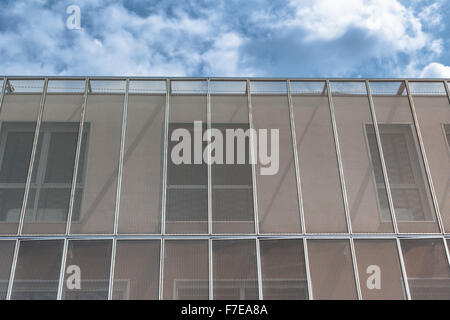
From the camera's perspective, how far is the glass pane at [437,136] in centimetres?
733

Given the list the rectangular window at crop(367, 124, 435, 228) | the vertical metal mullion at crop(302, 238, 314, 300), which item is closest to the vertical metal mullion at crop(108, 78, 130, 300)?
the vertical metal mullion at crop(302, 238, 314, 300)

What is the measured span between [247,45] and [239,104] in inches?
165

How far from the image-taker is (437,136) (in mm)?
7945

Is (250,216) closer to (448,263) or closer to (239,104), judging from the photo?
(239,104)

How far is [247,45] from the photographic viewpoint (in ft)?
38.3

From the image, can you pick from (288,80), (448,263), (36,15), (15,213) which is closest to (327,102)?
(288,80)

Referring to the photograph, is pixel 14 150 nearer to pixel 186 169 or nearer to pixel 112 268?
→ pixel 112 268

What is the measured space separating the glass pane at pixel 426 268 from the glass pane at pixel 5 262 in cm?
706

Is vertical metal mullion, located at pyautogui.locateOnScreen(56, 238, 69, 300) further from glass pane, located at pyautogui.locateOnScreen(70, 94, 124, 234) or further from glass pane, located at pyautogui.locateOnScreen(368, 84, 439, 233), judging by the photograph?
glass pane, located at pyautogui.locateOnScreen(368, 84, 439, 233)

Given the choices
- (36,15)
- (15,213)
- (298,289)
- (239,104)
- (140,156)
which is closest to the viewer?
(298,289)
